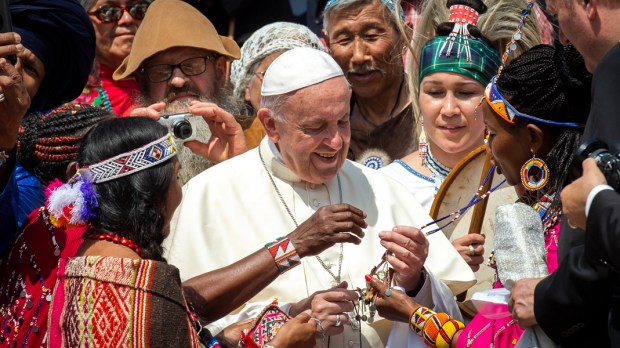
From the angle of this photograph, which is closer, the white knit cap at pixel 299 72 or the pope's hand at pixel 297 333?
the pope's hand at pixel 297 333

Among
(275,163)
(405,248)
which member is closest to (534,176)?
(405,248)

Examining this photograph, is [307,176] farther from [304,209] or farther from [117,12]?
[117,12]

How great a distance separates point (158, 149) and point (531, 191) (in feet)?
5.10

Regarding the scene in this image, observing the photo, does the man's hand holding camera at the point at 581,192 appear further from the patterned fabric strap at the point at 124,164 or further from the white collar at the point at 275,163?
the white collar at the point at 275,163

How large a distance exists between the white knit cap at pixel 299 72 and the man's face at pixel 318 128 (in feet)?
0.12

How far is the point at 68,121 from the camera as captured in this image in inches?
210

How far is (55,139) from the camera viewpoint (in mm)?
5324

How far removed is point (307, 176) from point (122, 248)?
1.63 m

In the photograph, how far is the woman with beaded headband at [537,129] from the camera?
14.8 feet

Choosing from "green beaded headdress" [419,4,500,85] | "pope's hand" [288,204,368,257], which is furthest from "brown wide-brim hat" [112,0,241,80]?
"pope's hand" [288,204,368,257]

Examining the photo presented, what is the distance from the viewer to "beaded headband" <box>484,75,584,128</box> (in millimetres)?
4586

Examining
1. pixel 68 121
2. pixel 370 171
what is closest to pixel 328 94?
pixel 370 171

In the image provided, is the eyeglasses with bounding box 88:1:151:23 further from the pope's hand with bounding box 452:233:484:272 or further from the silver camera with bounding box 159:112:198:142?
the pope's hand with bounding box 452:233:484:272

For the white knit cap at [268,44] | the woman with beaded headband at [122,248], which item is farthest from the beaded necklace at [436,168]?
the woman with beaded headband at [122,248]
